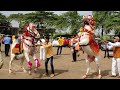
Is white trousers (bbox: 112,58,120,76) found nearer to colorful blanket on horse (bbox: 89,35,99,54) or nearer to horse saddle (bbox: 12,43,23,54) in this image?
colorful blanket on horse (bbox: 89,35,99,54)

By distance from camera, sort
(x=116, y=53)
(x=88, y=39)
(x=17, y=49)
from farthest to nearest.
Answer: (x=17, y=49)
(x=116, y=53)
(x=88, y=39)

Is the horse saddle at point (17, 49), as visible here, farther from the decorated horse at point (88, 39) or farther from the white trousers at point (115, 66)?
the white trousers at point (115, 66)

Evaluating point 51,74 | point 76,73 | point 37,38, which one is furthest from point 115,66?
point 37,38

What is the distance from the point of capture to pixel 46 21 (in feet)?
155

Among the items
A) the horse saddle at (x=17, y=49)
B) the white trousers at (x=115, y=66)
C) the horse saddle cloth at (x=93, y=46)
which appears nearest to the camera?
the horse saddle cloth at (x=93, y=46)

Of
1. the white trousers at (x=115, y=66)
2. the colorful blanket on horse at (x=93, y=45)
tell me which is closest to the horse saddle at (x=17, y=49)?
the colorful blanket on horse at (x=93, y=45)

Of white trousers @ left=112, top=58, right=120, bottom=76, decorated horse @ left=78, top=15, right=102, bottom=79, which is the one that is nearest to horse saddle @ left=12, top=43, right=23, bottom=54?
decorated horse @ left=78, top=15, right=102, bottom=79

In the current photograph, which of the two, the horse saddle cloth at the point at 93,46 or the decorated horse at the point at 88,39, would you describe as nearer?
the decorated horse at the point at 88,39

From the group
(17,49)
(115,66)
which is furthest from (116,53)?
(17,49)

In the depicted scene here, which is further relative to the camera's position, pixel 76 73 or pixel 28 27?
pixel 76 73

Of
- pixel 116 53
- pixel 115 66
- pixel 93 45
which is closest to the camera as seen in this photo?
pixel 93 45

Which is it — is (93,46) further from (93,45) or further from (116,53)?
(116,53)

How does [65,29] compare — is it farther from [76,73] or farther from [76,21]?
[76,73]

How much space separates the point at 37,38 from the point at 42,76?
4.63 feet
